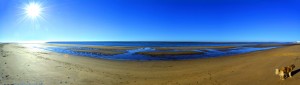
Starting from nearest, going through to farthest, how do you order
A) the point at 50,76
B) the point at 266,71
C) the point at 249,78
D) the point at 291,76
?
the point at 291,76
the point at 249,78
the point at 266,71
the point at 50,76

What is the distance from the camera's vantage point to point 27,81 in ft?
33.9

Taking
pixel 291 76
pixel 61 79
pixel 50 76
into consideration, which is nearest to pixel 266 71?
pixel 291 76

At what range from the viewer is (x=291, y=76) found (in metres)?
9.07

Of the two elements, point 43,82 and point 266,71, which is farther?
point 266,71

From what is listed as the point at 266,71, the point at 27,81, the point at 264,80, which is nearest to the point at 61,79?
the point at 27,81

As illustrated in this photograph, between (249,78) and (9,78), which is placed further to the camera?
(9,78)

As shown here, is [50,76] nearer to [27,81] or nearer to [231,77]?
[27,81]

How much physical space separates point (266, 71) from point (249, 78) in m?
1.79

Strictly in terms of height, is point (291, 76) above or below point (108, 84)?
above

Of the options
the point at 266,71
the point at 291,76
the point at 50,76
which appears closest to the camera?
the point at 291,76

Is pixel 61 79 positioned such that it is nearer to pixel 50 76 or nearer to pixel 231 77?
pixel 50 76

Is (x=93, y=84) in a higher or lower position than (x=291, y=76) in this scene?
lower

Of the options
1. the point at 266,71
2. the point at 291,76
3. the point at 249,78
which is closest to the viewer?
the point at 291,76

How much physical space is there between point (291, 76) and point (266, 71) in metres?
1.78
